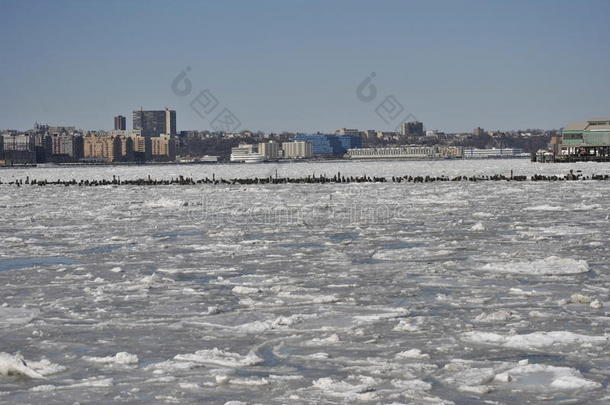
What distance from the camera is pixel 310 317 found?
994 centimetres

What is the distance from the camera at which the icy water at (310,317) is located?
7.04 metres

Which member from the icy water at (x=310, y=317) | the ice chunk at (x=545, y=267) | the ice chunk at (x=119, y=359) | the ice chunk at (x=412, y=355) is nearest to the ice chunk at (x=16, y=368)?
the icy water at (x=310, y=317)

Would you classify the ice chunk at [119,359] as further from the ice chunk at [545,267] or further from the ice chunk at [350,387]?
the ice chunk at [545,267]

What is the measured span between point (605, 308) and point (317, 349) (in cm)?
401

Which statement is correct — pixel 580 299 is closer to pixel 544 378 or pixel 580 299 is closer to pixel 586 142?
pixel 544 378

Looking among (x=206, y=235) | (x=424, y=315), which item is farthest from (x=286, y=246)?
(x=424, y=315)

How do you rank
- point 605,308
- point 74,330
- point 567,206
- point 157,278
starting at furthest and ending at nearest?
point 567,206
point 157,278
point 605,308
point 74,330

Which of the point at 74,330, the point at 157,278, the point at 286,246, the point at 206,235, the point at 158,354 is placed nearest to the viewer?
the point at 158,354

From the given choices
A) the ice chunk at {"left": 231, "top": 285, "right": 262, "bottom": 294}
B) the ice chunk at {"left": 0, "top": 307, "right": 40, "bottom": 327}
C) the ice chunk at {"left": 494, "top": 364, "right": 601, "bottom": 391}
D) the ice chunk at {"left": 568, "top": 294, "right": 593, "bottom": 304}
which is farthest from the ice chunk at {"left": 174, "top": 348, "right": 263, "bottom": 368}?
the ice chunk at {"left": 568, "top": 294, "right": 593, "bottom": 304}

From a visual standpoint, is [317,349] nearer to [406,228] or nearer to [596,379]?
[596,379]

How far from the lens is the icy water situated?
704 cm

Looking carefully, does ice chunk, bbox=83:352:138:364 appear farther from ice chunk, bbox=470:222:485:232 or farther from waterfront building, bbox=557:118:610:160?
waterfront building, bbox=557:118:610:160

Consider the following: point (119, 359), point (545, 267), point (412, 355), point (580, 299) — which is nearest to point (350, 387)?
point (412, 355)

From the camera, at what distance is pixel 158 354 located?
8.21 meters
